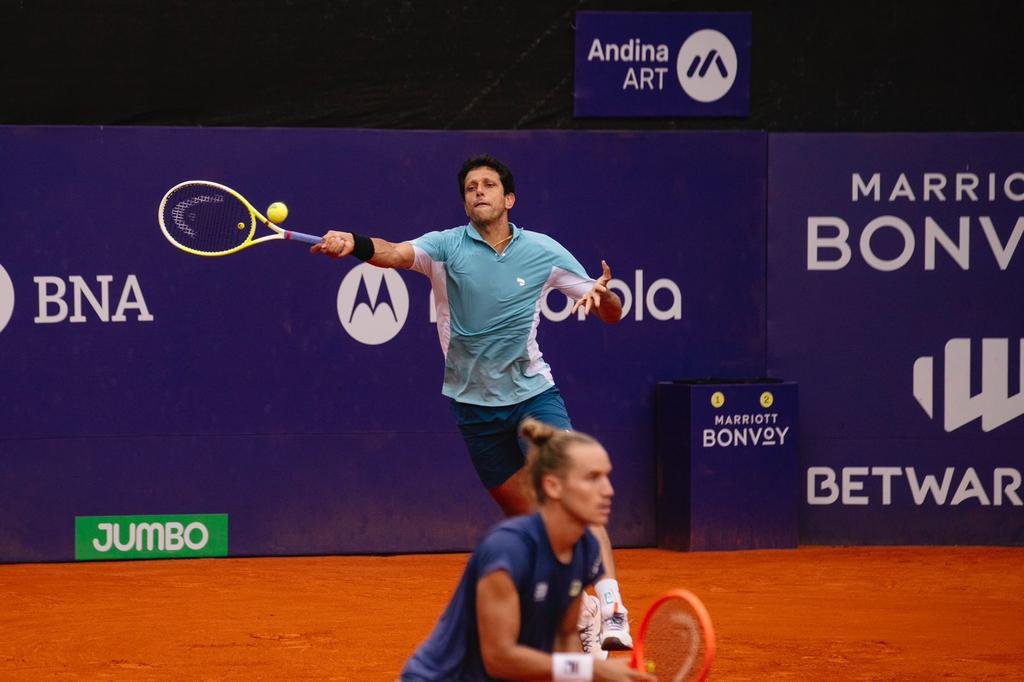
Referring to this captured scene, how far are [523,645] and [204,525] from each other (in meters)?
4.96

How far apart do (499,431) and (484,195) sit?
0.92 metres

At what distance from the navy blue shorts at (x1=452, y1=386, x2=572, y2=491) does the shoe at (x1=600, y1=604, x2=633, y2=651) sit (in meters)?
0.76

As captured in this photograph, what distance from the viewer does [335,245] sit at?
5281 millimetres

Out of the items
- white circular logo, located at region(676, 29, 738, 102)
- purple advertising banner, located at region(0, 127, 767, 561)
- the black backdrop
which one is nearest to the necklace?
purple advertising banner, located at region(0, 127, 767, 561)

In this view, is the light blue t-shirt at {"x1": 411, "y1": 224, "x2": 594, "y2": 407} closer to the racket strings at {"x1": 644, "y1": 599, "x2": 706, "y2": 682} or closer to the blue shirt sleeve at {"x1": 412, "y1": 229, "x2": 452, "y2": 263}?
the blue shirt sleeve at {"x1": 412, "y1": 229, "x2": 452, "y2": 263}

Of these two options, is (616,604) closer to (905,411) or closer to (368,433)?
(368,433)

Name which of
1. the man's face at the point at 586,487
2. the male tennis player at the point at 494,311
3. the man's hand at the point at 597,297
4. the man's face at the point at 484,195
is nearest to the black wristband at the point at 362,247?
the male tennis player at the point at 494,311

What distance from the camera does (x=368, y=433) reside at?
27.7 ft

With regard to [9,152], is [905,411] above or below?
below

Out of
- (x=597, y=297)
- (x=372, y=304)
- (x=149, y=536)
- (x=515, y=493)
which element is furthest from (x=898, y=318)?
(x=149, y=536)

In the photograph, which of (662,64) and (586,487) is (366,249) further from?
(662,64)

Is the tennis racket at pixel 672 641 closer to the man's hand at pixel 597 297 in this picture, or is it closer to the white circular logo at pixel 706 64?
the man's hand at pixel 597 297

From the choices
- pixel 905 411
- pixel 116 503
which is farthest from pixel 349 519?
pixel 905 411

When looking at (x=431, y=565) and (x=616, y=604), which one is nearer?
(x=616, y=604)
